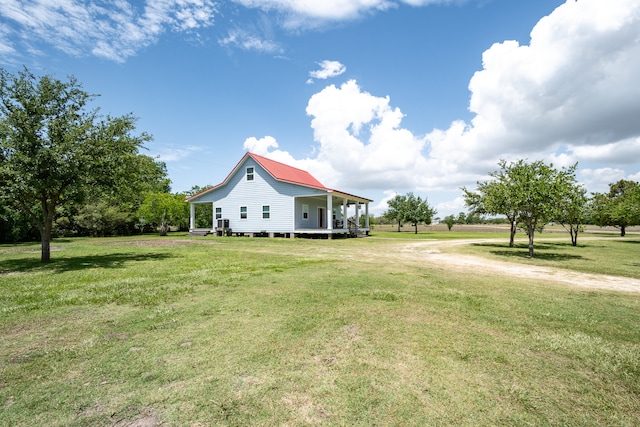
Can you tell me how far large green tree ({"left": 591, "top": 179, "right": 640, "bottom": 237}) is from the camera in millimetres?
14008

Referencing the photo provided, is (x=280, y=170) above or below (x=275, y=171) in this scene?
above

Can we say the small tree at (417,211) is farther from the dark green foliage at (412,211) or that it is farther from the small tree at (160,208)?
the small tree at (160,208)

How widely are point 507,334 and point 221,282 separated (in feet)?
19.4

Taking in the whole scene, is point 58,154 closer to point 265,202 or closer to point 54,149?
point 54,149

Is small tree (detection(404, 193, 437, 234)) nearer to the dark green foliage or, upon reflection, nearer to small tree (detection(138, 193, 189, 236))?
the dark green foliage

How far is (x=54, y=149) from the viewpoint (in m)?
9.80

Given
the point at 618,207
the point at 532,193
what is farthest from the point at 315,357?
the point at 618,207

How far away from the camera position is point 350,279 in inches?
307

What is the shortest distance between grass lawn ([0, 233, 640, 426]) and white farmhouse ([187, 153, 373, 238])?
61.5 feet

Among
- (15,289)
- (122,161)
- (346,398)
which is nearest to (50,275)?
(15,289)

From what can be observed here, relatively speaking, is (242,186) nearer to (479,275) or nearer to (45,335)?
(479,275)

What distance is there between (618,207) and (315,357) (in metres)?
22.8

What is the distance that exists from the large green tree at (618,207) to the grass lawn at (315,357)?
34.9ft

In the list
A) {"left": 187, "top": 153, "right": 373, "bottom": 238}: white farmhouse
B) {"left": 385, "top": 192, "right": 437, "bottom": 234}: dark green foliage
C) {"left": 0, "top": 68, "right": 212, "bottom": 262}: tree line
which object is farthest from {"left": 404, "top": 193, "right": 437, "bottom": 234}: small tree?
{"left": 0, "top": 68, "right": 212, "bottom": 262}: tree line
